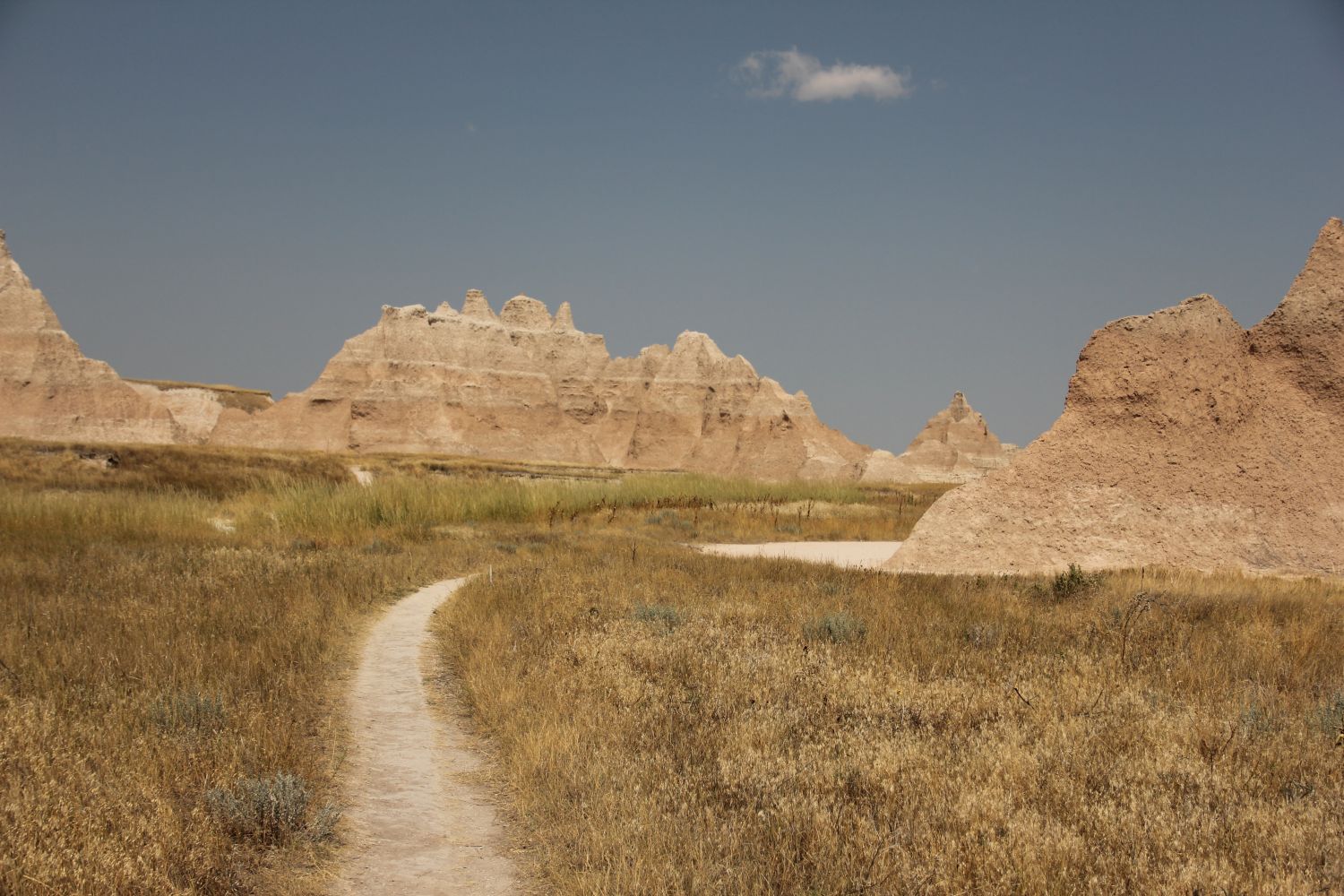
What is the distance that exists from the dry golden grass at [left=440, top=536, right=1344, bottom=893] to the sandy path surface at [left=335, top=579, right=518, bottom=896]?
294 millimetres

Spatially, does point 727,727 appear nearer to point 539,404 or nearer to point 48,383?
point 48,383

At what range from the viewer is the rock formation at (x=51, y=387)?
235ft

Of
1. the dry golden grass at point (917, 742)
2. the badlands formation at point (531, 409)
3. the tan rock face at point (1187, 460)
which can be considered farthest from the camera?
the badlands formation at point (531, 409)

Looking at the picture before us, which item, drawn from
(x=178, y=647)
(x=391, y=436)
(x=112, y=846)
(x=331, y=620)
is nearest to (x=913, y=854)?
(x=112, y=846)

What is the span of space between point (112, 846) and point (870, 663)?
532 cm

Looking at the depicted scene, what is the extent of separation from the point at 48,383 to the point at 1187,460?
87.1 meters

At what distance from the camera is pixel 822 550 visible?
20422 mm

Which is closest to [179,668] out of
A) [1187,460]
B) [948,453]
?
[1187,460]

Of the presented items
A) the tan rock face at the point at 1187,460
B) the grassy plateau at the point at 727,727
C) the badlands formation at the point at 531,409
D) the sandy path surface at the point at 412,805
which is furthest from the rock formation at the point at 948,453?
the sandy path surface at the point at 412,805

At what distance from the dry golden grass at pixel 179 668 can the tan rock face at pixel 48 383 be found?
66608mm

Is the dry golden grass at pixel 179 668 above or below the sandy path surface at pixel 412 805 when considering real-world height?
above

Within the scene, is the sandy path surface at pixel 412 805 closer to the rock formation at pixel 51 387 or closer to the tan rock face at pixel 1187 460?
the tan rock face at pixel 1187 460

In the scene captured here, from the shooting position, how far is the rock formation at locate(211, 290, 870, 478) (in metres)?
86.8

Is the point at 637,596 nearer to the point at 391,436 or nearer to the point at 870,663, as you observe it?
the point at 870,663
